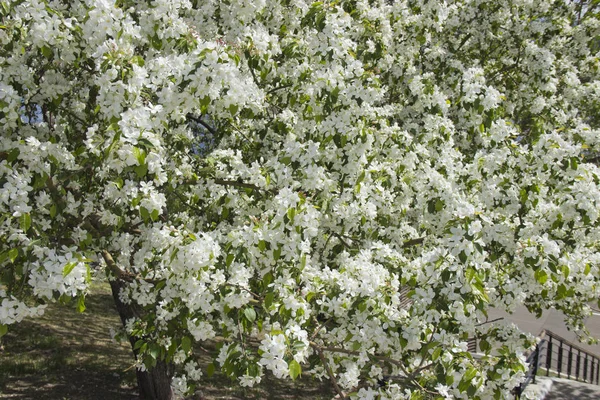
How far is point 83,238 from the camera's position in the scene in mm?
3498

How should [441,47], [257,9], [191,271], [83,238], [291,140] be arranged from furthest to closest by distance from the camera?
[441,47] → [257,9] → [291,140] → [83,238] → [191,271]

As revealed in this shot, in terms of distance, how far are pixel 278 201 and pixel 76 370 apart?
19.1 feet

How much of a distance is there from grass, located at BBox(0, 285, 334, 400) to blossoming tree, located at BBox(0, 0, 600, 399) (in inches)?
87.7

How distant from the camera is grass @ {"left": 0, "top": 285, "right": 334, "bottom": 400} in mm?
6793

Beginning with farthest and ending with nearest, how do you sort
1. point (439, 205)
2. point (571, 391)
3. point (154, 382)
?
point (571, 391) < point (154, 382) < point (439, 205)

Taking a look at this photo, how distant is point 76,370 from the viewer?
746cm

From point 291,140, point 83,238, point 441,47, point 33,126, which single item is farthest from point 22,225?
point 441,47

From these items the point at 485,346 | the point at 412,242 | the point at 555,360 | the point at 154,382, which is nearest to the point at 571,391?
the point at 555,360

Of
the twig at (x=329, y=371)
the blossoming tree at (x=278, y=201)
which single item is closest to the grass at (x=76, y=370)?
the blossoming tree at (x=278, y=201)

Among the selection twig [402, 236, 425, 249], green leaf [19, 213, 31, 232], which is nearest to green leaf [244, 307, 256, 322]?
green leaf [19, 213, 31, 232]

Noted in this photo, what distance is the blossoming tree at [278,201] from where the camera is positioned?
310 cm

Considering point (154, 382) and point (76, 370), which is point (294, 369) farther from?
point (76, 370)

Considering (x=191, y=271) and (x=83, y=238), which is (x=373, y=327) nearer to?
(x=191, y=271)

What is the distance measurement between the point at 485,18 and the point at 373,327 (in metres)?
5.57
